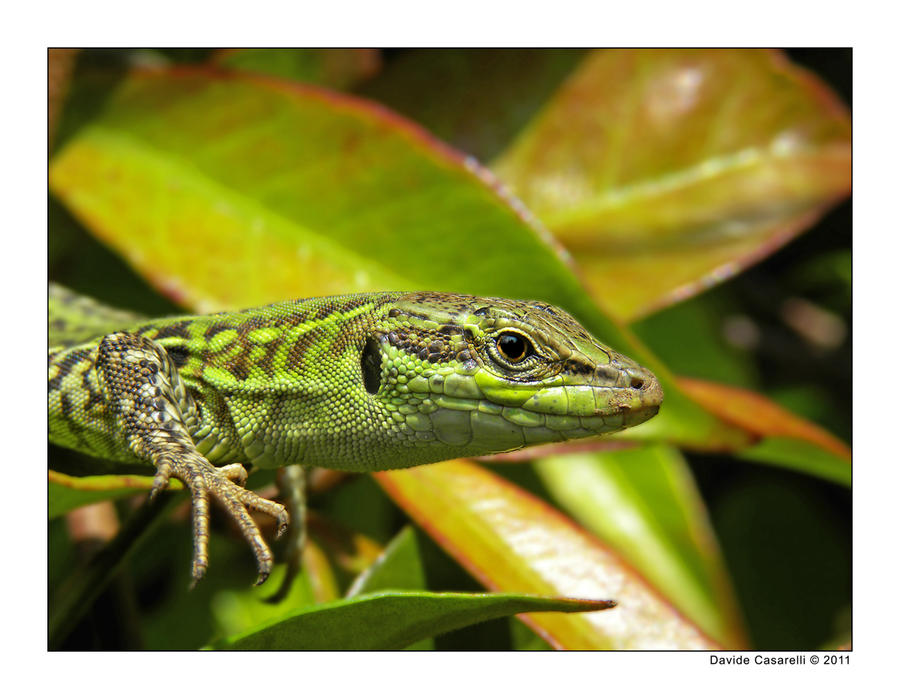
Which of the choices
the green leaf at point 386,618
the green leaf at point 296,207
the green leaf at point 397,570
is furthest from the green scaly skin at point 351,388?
the green leaf at point 296,207

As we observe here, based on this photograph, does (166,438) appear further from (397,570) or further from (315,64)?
(315,64)

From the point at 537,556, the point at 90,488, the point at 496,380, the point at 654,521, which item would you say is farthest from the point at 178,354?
the point at 654,521

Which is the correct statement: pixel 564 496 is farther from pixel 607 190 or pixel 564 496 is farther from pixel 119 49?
pixel 119 49

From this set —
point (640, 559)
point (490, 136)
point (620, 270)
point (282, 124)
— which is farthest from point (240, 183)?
point (640, 559)

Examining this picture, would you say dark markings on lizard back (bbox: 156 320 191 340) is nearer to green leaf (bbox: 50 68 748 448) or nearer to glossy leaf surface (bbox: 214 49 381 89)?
green leaf (bbox: 50 68 748 448)

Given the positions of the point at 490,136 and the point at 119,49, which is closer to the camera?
the point at 119,49

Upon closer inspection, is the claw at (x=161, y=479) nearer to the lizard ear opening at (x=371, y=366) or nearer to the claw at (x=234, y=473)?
the claw at (x=234, y=473)
